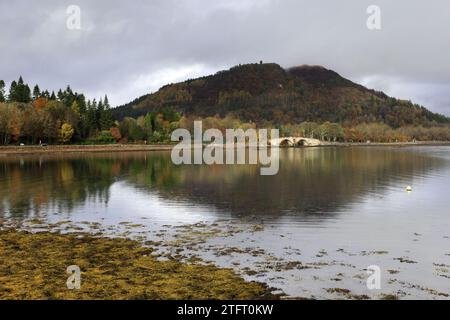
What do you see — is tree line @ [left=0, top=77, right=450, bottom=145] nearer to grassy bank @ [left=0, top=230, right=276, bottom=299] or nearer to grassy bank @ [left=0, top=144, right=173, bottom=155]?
grassy bank @ [left=0, top=144, right=173, bottom=155]

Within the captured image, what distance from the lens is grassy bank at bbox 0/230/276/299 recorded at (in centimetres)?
1370

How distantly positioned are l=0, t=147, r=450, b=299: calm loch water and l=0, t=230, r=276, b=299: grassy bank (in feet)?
4.59

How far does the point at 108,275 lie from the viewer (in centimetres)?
1543

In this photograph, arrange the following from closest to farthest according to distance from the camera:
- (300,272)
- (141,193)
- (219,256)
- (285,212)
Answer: (300,272) < (219,256) < (285,212) < (141,193)

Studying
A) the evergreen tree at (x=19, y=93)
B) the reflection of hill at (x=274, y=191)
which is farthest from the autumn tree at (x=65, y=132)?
the reflection of hill at (x=274, y=191)

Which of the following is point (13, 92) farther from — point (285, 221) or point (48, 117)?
point (285, 221)

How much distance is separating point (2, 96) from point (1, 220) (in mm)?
137705

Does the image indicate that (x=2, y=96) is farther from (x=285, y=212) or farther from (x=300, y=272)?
(x=300, y=272)

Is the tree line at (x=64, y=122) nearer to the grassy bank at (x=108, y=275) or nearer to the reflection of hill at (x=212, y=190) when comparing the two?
the reflection of hill at (x=212, y=190)

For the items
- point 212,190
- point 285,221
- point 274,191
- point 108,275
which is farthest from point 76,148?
point 108,275

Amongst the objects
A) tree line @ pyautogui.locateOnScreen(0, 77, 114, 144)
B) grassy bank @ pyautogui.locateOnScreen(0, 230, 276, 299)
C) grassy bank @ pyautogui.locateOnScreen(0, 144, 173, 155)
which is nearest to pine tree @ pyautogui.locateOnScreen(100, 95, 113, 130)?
tree line @ pyautogui.locateOnScreen(0, 77, 114, 144)
